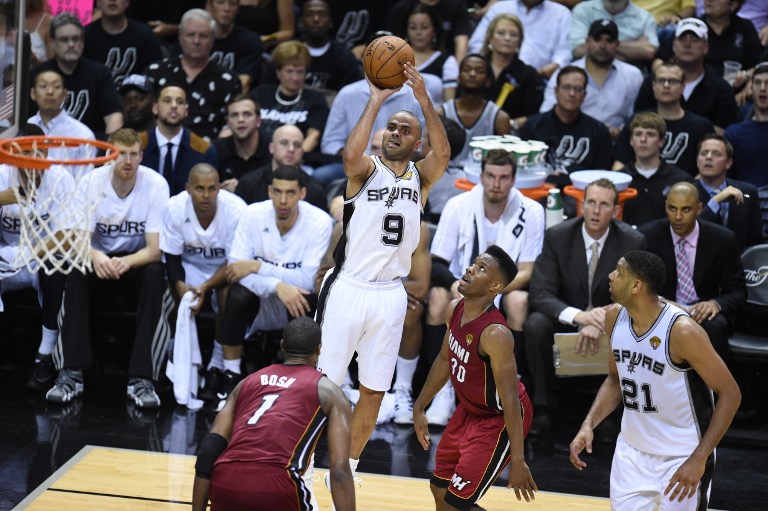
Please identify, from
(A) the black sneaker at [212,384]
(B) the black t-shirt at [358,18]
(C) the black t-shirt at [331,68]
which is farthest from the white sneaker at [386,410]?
(B) the black t-shirt at [358,18]

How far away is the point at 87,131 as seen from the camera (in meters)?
8.81

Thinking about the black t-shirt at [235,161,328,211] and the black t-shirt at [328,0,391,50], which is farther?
the black t-shirt at [328,0,391,50]

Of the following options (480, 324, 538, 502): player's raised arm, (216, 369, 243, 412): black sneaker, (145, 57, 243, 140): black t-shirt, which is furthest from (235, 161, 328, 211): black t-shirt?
(480, 324, 538, 502): player's raised arm

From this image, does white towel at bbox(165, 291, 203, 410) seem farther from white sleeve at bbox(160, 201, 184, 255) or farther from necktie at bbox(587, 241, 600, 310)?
necktie at bbox(587, 241, 600, 310)

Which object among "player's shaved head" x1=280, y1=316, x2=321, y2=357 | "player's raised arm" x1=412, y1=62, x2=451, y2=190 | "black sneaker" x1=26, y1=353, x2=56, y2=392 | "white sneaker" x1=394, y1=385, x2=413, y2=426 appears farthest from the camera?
"black sneaker" x1=26, y1=353, x2=56, y2=392

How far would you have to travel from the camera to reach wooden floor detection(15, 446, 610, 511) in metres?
6.32

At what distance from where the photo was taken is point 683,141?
8945 millimetres

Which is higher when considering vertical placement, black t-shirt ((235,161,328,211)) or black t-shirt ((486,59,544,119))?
black t-shirt ((486,59,544,119))

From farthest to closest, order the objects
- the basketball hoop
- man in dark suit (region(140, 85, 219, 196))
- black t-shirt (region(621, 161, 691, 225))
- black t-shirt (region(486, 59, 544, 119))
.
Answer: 1. black t-shirt (region(486, 59, 544, 119))
2. man in dark suit (region(140, 85, 219, 196))
3. black t-shirt (region(621, 161, 691, 225))
4. the basketball hoop

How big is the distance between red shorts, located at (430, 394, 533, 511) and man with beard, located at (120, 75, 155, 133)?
180 inches

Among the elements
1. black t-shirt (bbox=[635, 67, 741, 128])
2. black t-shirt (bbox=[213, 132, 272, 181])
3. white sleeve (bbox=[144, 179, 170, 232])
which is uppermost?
black t-shirt (bbox=[635, 67, 741, 128])

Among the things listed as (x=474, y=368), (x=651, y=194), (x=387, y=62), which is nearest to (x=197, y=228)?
(x=387, y=62)

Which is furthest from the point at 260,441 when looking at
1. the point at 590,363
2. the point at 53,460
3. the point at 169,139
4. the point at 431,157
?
the point at 169,139

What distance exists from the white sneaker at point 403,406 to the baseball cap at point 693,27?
12.2 ft
